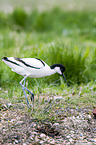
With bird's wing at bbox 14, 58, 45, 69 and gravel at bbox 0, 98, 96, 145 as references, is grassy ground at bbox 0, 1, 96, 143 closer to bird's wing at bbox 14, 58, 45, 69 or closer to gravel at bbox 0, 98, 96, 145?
gravel at bbox 0, 98, 96, 145

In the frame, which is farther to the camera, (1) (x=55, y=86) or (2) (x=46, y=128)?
(1) (x=55, y=86)

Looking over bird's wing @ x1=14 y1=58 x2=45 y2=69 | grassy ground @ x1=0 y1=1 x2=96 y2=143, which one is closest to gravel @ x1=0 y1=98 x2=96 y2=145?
grassy ground @ x1=0 y1=1 x2=96 y2=143

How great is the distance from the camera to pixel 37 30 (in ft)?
38.3

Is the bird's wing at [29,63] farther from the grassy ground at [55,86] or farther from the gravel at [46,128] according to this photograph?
the gravel at [46,128]

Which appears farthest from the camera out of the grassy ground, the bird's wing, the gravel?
the grassy ground

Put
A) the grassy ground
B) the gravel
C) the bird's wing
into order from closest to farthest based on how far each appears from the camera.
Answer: the gravel, the bird's wing, the grassy ground

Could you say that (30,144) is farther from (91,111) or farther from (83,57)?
(83,57)

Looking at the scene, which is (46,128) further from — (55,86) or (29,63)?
(55,86)

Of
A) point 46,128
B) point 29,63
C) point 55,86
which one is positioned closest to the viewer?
point 46,128

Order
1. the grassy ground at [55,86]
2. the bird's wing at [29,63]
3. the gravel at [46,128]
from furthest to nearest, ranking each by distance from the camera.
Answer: the grassy ground at [55,86], the bird's wing at [29,63], the gravel at [46,128]

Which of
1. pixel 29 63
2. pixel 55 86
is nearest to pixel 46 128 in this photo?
pixel 29 63

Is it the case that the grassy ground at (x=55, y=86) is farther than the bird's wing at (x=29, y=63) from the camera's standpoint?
Yes

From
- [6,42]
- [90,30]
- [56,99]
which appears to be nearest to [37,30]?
[90,30]

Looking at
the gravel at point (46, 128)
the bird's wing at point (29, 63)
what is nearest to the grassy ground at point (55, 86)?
the gravel at point (46, 128)
